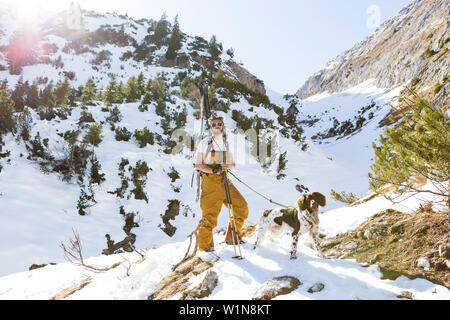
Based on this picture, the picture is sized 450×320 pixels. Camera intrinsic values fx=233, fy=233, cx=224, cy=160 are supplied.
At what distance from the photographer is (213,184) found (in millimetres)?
3279

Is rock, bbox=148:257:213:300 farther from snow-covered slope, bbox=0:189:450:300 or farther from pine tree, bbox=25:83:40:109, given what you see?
pine tree, bbox=25:83:40:109

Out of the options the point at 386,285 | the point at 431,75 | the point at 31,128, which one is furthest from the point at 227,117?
the point at 431,75

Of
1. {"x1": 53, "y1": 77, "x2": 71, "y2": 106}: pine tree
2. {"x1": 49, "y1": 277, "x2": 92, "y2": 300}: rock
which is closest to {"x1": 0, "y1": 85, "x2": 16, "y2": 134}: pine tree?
{"x1": 53, "y1": 77, "x2": 71, "y2": 106}: pine tree

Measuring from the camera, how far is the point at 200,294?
2.20 meters

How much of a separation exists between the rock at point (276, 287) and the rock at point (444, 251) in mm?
1332

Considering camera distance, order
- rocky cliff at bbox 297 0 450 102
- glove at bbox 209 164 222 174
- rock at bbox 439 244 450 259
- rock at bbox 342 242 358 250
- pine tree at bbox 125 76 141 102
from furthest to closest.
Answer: rocky cliff at bbox 297 0 450 102 < pine tree at bbox 125 76 141 102 < glove at bbox 209 164 222 174 < rock at bbox 342 242 358 250 < rock at bbox 439 244 450 259

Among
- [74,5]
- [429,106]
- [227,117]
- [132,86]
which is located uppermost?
[74,5]

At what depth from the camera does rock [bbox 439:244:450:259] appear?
2114 mm

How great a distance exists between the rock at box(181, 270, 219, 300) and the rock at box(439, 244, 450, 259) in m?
2.12

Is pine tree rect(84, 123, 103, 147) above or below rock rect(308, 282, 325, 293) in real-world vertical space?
above

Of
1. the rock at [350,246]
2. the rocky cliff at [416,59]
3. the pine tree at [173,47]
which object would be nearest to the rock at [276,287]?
the rock at [350,246]

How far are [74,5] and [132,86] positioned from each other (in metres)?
39.0
